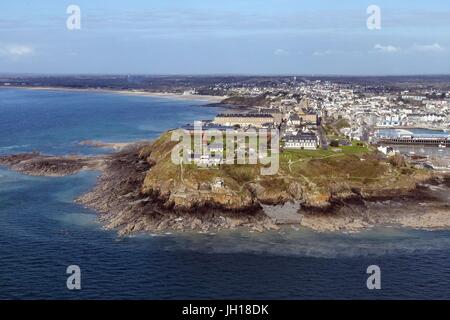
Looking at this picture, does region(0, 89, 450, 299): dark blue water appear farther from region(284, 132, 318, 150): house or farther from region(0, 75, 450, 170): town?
region(284, 132, 318, 150): house

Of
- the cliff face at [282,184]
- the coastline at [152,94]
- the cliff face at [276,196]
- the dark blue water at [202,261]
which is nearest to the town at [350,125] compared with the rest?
the cliff face at [282,184]

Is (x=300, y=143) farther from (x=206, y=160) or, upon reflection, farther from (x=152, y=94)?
(x=152, y=94)

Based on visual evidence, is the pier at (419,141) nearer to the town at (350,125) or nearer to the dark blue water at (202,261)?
the town at (350,125)

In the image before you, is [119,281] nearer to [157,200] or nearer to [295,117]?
[157,200]

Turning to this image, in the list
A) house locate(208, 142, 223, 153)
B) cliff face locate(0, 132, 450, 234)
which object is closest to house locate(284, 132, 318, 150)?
cliff face locate(0, 132, 450, 234)

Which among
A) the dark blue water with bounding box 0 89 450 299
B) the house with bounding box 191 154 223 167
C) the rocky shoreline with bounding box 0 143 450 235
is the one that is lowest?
the dark blue water with bounding box 0 89 450 299

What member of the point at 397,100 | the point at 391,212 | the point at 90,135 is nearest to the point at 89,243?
the point at 391,212
